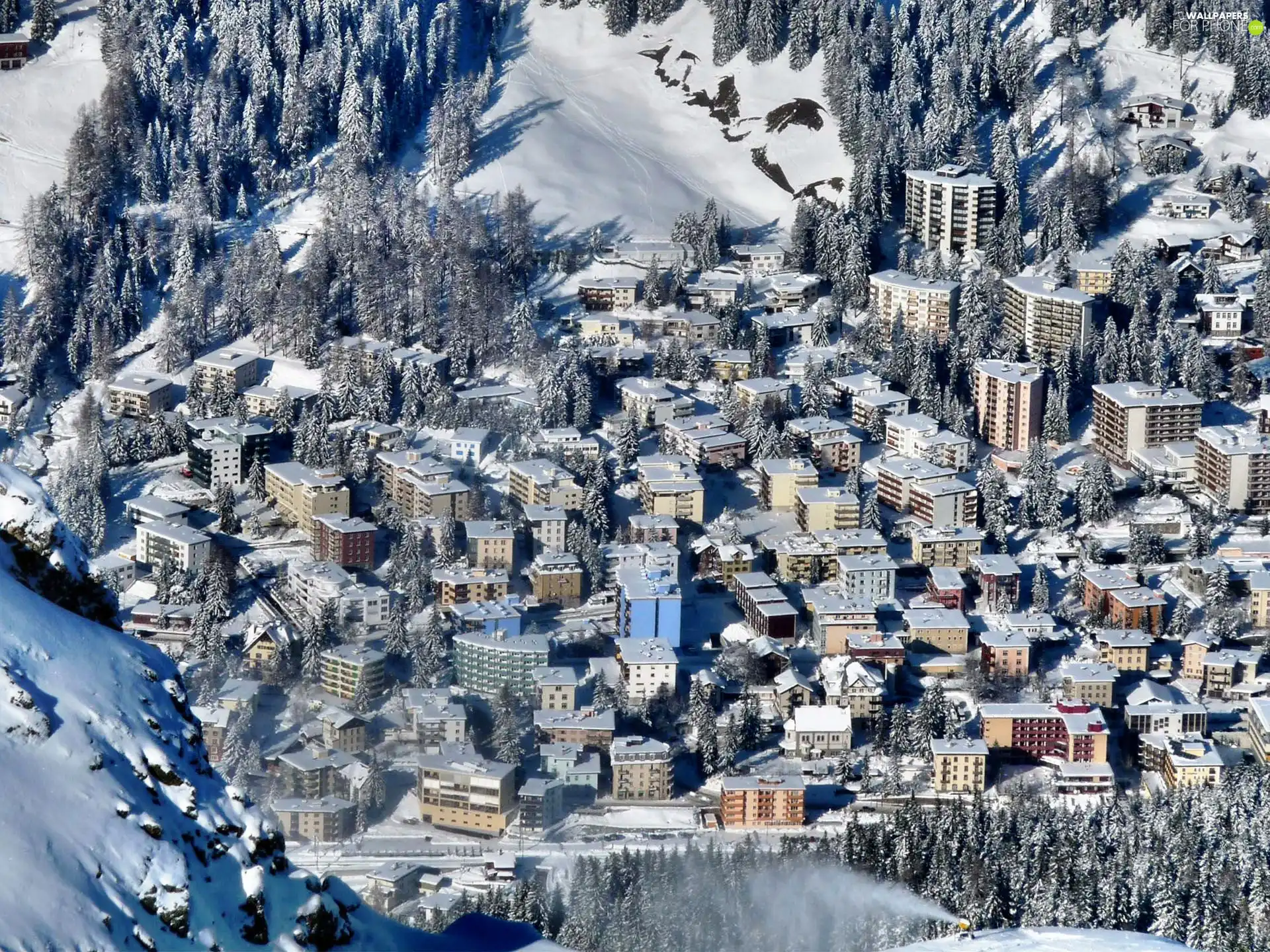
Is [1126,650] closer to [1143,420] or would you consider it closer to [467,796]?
[1143,420]

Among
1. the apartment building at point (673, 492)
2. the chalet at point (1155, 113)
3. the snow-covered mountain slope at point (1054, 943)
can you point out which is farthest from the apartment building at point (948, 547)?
the snow-covered mountain slope at point (1054, 943)

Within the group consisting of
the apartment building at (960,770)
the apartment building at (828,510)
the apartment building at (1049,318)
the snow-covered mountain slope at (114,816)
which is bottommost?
the apartment building at (960,770)

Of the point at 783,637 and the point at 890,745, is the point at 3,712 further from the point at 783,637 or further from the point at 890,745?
the point at 783,637

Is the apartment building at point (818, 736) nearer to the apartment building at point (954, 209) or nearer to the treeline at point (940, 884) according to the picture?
the treeline at point (940, 884)

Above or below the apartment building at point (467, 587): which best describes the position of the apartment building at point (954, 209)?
above

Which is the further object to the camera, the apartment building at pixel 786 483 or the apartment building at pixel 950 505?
the apartment building at pixel 786 483

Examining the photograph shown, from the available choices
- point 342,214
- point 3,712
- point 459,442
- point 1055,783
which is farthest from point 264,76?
point 3,712

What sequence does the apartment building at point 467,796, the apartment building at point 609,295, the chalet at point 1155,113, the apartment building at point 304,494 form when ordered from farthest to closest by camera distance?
the chalet at point 1155,113 < the apartment building at point 609,295 < the apartment building at point 304,494 < the apartment building at point 467,796

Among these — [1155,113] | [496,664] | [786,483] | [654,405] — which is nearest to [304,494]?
[496,664]
